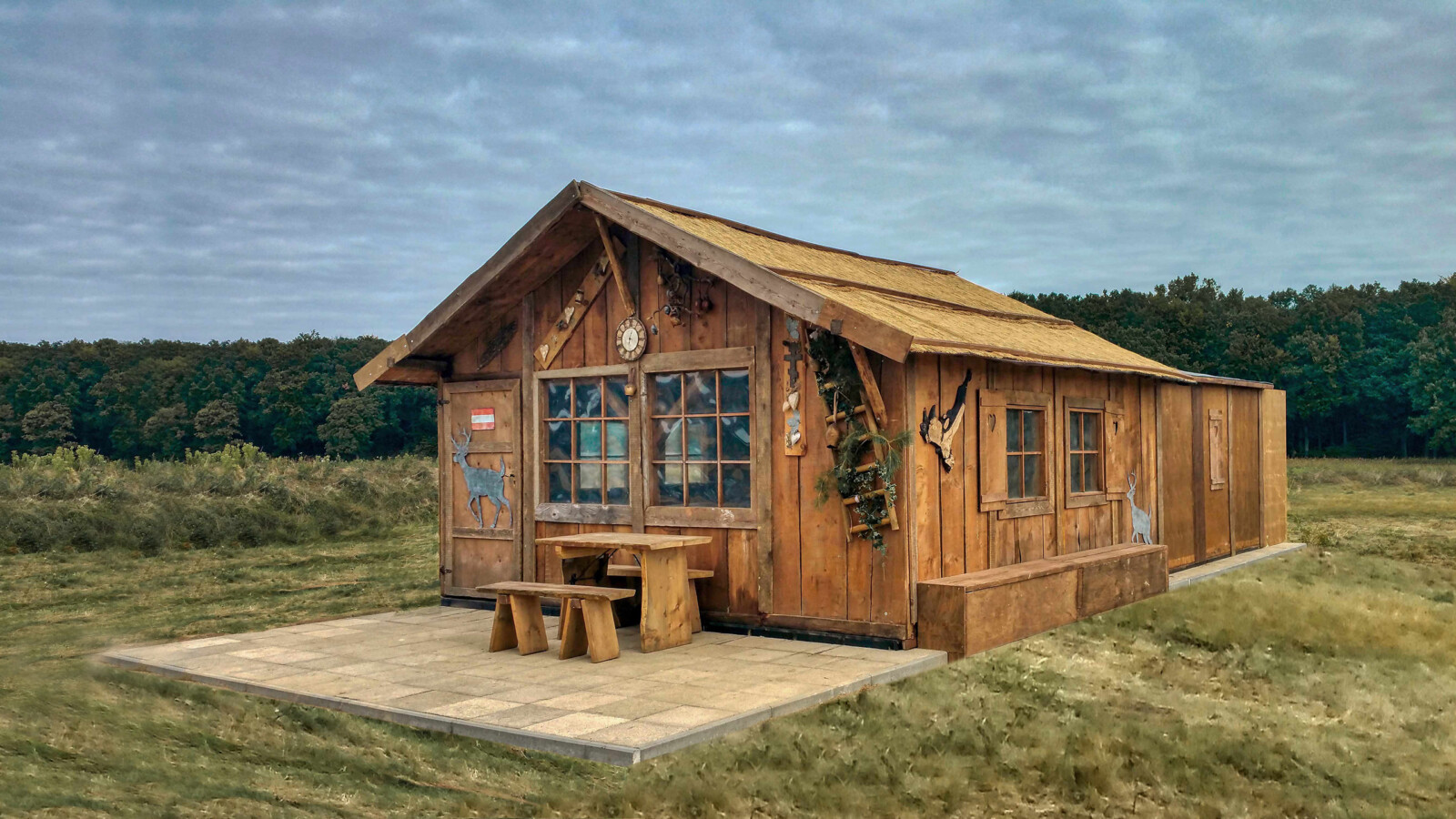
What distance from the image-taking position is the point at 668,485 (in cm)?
898

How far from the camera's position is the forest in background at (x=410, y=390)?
42.6 m

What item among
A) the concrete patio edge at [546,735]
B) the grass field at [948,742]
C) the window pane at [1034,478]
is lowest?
the grass field at [948,742]

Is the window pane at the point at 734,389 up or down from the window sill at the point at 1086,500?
up

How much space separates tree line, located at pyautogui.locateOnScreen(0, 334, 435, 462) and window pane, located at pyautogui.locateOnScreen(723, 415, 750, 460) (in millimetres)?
36471

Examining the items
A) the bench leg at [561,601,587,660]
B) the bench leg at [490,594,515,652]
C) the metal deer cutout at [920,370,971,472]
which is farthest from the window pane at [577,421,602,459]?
the metal deer cutout at [920,370,971,472]

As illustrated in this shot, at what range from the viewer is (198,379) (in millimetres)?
44438

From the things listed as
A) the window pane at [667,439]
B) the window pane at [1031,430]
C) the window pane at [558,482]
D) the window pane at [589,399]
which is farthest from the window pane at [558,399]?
the window pane at [1031,430]

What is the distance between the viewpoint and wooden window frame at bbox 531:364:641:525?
9.12 meters

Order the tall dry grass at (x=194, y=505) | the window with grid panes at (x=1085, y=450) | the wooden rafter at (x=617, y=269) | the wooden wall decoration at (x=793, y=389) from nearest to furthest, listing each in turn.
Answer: the wooden wall decoration at (x=793, y=389) < the wooden rafter at (x=617, y=269) < the window with grid panes at (x=1085, y=450) < the tall dry grass at (x=194, y=505)

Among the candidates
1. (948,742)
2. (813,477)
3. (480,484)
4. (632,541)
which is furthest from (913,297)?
(948,742)

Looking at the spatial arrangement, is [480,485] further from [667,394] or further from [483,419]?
[667,394]

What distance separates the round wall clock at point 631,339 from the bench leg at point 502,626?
88.0 inches

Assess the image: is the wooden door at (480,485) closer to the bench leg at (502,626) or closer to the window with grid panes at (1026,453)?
the bench leg at (502,626)

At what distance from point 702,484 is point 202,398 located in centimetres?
4097
